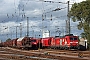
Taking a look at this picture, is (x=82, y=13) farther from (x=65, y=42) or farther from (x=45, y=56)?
(x=45, y=56)

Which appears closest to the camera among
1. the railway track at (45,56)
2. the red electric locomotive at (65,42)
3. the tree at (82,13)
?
the railway track at (45,56)

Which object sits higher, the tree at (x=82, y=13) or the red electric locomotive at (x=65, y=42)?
the tree at (x=82, y=13)

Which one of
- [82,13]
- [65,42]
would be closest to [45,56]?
[65,42]

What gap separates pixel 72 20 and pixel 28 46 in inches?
696

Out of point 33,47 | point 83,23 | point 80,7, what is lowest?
point 33,47

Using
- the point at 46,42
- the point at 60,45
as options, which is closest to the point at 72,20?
the point at 46,42

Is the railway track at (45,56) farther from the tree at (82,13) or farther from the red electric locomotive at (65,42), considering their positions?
the tree at (82,13)

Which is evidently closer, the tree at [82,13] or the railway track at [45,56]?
the railway track at [45,56]

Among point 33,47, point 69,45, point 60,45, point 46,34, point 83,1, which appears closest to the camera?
point 69,45

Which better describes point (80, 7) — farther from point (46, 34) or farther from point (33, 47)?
point (46, 34)

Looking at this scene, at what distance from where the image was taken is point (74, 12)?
267 ft

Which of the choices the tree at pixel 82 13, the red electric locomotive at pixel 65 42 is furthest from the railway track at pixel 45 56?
the tree at pixel 82 13

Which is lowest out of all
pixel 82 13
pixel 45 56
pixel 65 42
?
pixel 45 56

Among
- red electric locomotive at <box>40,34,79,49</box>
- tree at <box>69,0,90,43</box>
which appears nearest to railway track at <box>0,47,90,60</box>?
red electric locomotive at <box>40,34,79,49</box>
